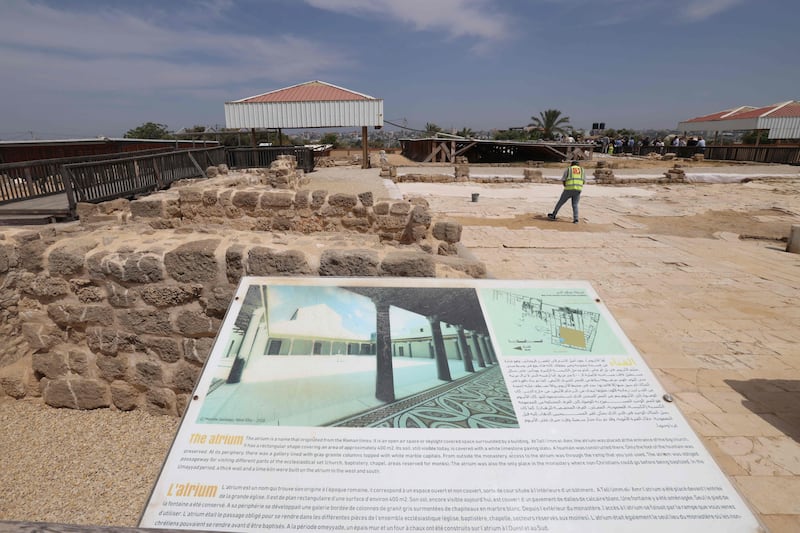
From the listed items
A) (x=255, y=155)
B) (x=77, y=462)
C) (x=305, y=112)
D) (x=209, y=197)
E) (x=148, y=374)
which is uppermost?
(x=305, y=112)

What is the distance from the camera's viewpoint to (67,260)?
3242mm

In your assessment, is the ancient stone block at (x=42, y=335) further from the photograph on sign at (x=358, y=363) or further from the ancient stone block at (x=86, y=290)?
the photograph on sign at (x=358, y=363)

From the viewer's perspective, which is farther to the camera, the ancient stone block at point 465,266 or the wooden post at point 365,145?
the wooden post at point 365,145

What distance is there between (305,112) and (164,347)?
18.6 metres

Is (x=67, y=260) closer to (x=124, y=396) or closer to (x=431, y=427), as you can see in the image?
(x=124, y=396)

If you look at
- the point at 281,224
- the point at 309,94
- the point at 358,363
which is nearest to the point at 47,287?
the point at 281,224

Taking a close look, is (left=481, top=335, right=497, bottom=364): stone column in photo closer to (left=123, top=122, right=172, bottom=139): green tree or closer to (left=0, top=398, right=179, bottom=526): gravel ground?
(left=0, top=398, right=179, bottom=526): gravel ground

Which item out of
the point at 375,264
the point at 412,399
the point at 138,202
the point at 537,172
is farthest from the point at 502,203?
the point at 412,399

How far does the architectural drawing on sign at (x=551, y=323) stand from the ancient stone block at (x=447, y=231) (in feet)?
9.13

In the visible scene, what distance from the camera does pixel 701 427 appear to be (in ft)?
10.1

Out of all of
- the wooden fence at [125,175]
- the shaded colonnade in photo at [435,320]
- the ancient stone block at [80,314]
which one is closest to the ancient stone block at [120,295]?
the ancient stone block at [80,314]

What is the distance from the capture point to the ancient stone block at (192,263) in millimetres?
3111

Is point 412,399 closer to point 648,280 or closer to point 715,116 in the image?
point 648,280

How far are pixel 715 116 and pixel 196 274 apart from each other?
149 feet
